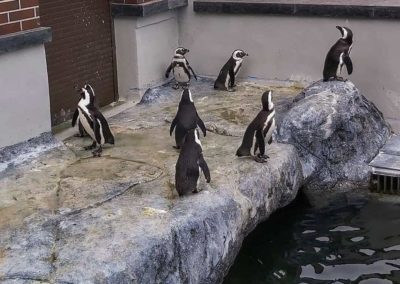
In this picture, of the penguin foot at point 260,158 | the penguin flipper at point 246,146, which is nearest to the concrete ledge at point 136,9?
the penguin flipper at point 246,146

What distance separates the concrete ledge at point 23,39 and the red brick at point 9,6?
18cm

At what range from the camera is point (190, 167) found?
4.58 metres

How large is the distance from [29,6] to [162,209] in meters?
2.07

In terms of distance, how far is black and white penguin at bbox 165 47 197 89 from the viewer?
7359 millimetres

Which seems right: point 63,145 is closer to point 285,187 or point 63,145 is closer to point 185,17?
point 285,187

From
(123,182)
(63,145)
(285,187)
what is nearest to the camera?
(123,182)

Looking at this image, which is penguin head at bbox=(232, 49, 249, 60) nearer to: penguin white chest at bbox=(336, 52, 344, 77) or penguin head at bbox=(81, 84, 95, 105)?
penguin white chest at bbox=(336, 52, 344, 77)

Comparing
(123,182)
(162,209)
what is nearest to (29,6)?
(123,182)

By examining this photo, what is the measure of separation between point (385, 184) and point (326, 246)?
1152 millimetres

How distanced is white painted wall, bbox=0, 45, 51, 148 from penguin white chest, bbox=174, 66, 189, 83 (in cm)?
202

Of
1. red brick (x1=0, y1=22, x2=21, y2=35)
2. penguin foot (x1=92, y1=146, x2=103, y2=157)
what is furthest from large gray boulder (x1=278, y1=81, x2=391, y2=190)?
red brick (x1=0, y1=22, x2=21, y2=35)

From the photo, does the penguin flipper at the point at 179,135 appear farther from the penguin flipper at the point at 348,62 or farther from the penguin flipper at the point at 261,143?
the penguin flipper at the point at 348,62

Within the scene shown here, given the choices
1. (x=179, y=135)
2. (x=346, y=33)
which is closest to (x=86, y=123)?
(x=179, y=135)

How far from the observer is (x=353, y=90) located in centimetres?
643
